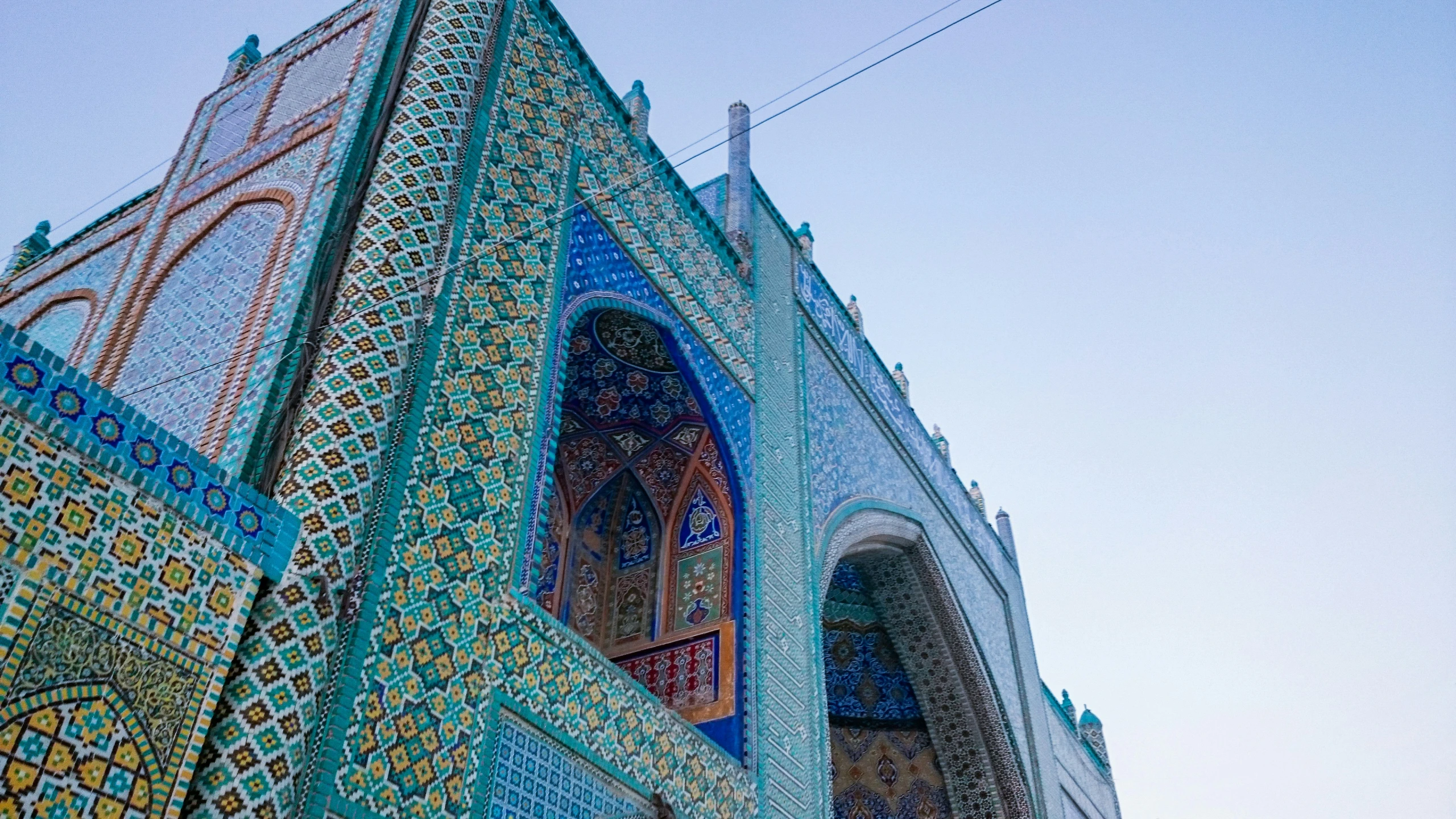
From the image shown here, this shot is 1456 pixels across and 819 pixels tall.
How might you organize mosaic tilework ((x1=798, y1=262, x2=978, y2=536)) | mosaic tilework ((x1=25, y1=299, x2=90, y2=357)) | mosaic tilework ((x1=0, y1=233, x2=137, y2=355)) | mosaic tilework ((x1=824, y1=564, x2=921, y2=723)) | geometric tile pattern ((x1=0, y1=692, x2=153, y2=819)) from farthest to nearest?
mosaic tilework ((x1=824, y1=564, x2=921, y2=723)), mosaic tilework ((x1=798, y1=262, x2=978, y2=536)), mosaic tilework ((x1=0, y1=233, x2=137, y2=355)), mosaic tilework ((x1=25, y1=299, x2=90, y2=357)), geometric tile pattern ((x1=0, y1=692, x2=153, y2=819))

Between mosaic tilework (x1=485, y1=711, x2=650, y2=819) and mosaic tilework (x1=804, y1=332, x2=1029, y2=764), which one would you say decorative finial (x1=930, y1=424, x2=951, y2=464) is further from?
mosaic tilework (x1=485, y1=711, x2=650, y2=819)

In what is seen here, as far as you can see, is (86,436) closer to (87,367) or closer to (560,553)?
(87,367)

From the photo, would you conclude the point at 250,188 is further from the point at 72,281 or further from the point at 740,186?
the point at 740,186

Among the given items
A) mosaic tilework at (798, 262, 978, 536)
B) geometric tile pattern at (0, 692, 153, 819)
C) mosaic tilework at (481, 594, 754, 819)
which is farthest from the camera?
mosaic tilework at (798, 262, 978, 536)

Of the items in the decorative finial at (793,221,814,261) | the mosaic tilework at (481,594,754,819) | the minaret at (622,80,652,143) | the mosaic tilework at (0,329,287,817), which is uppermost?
the decorative finial at (793,221,814,261)

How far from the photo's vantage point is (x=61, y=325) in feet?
15.4

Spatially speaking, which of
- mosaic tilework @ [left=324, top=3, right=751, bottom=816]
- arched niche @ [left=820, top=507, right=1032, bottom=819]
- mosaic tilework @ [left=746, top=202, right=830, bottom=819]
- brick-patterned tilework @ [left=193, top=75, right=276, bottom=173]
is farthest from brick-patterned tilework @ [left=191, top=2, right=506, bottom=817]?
arched niche @ [left=820, top=507, right=1032, bottom=819]

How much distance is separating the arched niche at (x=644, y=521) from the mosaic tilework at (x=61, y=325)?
1.88 meters

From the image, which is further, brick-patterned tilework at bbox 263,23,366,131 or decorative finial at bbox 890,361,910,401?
decorative finial at bbox 890,361,910,401

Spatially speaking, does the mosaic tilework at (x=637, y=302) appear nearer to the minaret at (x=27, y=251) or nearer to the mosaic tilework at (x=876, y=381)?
the mosaic tilework at (x=876, y=381)

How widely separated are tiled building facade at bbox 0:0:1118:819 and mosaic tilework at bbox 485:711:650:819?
11 mm

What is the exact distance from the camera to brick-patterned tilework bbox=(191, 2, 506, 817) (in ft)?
7.47

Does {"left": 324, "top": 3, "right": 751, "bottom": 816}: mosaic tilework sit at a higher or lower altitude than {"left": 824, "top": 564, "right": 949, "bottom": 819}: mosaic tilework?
lower

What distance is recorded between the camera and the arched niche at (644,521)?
458cm
